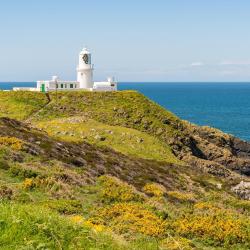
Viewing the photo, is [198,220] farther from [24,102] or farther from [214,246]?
[24,102]

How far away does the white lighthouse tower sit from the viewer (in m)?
99.4

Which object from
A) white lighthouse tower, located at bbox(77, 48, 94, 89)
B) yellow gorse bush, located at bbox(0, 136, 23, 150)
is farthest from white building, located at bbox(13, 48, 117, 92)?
yellow gorse bush, located at bbox(0, 136, 23, 150)

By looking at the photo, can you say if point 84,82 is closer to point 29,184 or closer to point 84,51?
point 84,51

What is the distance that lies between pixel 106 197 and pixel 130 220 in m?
6.57

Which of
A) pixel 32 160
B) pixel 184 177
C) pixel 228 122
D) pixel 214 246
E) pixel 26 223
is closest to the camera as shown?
pixel 26 223

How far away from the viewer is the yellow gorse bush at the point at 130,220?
16217mm

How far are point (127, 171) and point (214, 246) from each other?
1988 cm

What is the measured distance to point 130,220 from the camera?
17281mm

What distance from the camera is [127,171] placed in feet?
121

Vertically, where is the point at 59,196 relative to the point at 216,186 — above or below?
above

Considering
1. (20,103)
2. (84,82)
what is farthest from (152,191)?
(84,82)

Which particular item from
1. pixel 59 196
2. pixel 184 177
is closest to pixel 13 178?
pixel 59 196

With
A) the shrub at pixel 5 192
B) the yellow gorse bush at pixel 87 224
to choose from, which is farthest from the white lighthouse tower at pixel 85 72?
the yellow gorse bush at pixel 87 224

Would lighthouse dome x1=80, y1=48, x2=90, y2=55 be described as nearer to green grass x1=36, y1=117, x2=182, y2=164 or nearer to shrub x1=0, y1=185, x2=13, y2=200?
green grass x1=36, y1=117, x2=182, y2=164
